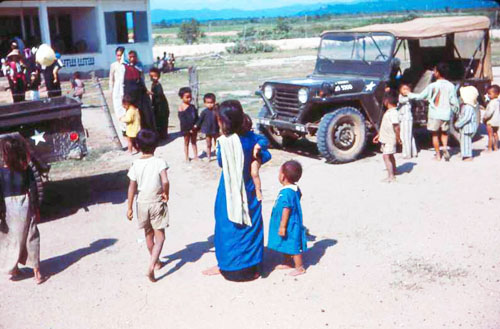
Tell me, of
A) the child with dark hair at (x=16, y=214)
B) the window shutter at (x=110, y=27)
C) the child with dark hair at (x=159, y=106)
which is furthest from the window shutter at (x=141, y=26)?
the child with dark hair at (x=16, y=214)

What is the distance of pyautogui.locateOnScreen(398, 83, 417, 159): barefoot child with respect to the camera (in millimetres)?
8312

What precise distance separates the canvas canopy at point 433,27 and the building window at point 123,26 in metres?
16.7

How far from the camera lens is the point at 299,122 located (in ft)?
27.9

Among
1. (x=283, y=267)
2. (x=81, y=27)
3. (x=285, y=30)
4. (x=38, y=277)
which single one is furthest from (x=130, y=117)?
(x=285, y=30)

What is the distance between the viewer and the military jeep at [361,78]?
27.7ft

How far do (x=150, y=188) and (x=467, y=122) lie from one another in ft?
17.8

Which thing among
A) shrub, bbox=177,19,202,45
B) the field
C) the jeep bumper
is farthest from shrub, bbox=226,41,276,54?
the jeep bumper

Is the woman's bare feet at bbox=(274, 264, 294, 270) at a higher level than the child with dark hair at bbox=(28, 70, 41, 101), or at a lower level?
lower

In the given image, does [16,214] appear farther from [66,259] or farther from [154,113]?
[154,113]

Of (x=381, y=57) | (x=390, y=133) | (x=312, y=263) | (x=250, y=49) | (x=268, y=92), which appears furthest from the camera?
(x=250, y=49)

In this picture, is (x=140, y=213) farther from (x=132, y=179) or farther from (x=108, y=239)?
(x=108, y=239)

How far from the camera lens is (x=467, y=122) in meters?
8.21

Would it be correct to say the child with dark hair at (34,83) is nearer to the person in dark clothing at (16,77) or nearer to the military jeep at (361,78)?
the person in dark clothing at (16,77)

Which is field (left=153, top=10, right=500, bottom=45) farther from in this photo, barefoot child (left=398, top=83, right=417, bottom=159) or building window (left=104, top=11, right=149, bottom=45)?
barefoot child (left=398, top=83, right=417, bottom=159)
